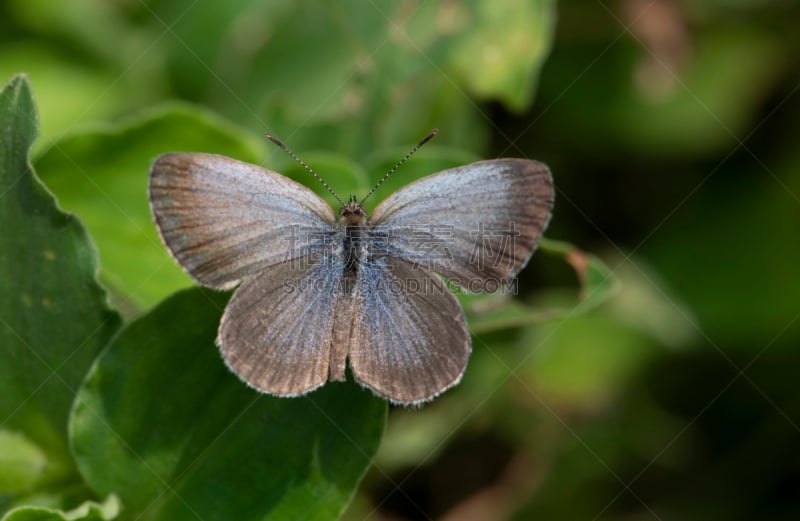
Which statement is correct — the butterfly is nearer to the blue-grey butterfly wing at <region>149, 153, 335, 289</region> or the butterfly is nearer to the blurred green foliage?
the blue-grey butterfly wing at <region>149, 153, 335, 289</region>

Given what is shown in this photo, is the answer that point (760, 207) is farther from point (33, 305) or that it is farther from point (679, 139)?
point (33, 305)

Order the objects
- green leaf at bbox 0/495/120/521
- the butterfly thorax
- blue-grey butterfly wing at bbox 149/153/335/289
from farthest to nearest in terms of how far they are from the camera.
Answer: the butterfly thorax, blue-grey butterfly wing at bbox 149/153/335/289, green leaf at bbox 0/495/120/521

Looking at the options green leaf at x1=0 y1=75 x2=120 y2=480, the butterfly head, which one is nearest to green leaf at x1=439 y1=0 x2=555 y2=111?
the butterfly head

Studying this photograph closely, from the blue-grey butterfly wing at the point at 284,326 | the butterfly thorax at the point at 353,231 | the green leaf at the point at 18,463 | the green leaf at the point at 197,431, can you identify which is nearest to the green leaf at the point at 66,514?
the green leaf at the point at 197,431

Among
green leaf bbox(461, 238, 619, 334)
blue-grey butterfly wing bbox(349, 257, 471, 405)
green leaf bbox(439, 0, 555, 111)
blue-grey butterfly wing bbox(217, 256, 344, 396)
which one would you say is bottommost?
blue-grey butterfly wing bbox(217, 256, 344, 396)

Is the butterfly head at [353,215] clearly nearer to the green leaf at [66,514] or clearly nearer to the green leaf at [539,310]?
the green leaf at [539,310]

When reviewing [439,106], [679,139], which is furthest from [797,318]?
[439,106]

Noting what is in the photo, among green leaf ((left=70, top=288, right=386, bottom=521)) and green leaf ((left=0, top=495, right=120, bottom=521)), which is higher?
green leaf ((left=70, top=288, right=386, bottom=521))
